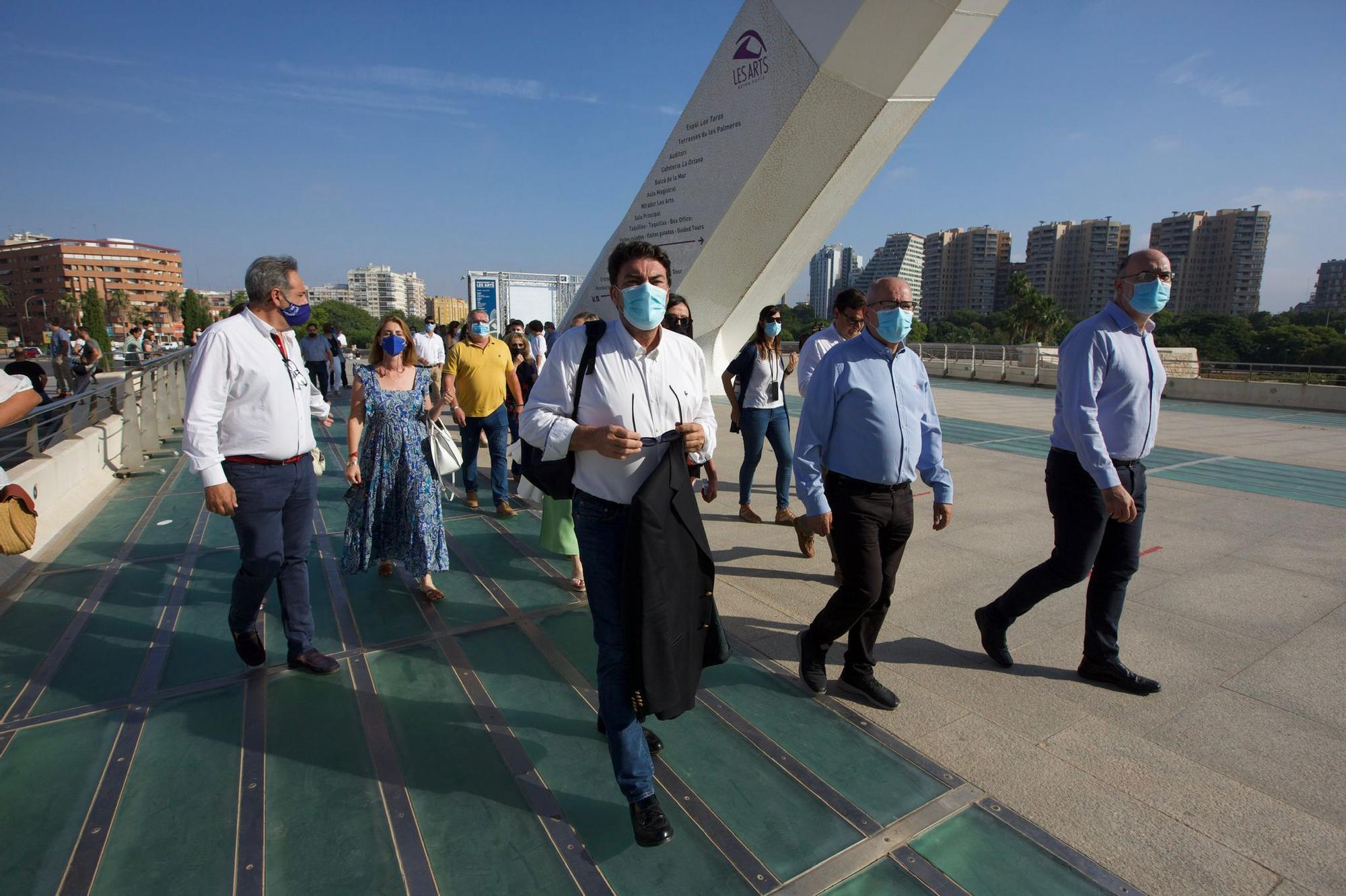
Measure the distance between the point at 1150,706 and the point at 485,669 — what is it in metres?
3.16

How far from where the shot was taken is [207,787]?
8.45 ft

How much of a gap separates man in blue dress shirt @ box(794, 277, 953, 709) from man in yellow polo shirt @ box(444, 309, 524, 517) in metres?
3.84

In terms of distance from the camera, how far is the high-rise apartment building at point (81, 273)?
4946 inches

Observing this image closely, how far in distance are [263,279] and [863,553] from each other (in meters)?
2.97

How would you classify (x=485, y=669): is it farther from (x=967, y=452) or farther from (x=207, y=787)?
(x=967, y=452)

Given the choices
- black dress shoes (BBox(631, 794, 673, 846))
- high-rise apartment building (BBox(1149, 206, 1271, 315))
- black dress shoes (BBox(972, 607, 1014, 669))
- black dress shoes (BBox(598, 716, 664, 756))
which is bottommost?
black dress shoes (BBox(598, 716, 664, 756))

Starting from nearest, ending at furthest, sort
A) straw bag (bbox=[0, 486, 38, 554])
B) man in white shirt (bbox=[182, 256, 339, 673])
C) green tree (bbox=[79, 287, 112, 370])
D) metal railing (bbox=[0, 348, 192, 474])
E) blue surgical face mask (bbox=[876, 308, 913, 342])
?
straw bag (bbox=[0, 486, 38, 554]) < man in white shirt (bbox=[182, 256, 339, 673]) < blue surgical face mask (bbox=[876, 308, 913, 342]) < metal railing (bbox=[0, 348, 192, 474]) < green tree (bbox=[79, 287, 112, 370])

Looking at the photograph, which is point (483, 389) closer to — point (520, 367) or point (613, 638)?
point (520, 367)

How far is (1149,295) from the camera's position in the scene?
3.16 meters

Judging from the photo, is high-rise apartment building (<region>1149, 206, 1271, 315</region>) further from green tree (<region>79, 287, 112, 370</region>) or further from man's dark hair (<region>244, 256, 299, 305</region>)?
green tree (<region>79, 287, 112, 370</region>)

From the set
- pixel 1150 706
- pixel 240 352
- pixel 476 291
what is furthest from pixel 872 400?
pixel 476 291

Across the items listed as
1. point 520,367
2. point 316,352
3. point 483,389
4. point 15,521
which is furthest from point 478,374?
point 316,352

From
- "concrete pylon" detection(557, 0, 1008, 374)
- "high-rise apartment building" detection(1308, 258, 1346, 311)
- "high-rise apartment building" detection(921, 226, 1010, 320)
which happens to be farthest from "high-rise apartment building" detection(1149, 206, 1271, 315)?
"concrete pylon" detection(557, 0, 1008, 374)

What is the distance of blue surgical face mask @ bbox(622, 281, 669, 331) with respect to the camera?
2336 mm
